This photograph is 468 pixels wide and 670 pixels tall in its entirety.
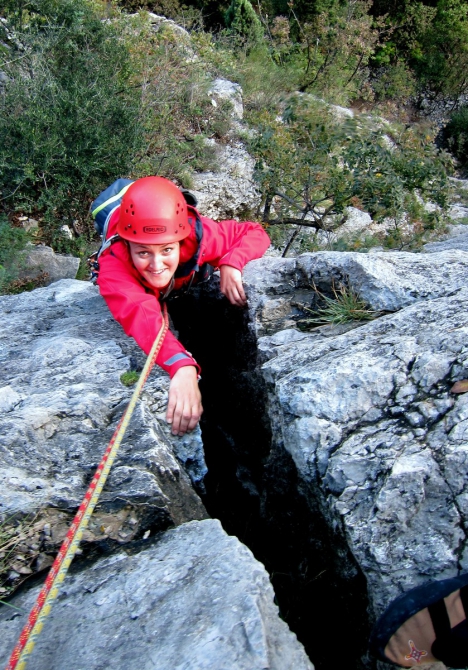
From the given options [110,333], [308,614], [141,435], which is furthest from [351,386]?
[110,333]

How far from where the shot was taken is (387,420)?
1.94 m

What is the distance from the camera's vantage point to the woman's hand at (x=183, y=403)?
2172 millimetres

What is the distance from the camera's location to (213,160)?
8672mm

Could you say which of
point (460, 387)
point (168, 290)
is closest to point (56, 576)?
point (460, 387)

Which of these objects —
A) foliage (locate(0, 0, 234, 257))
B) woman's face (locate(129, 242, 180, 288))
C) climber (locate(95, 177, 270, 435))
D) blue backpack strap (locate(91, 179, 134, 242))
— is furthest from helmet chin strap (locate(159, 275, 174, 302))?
foliage (locate(0, 0, 234, 257))

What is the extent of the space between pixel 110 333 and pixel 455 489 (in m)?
1.95

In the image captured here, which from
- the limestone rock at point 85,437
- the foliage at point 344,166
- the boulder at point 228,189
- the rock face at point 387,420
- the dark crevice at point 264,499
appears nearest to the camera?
the rock face at point 387,420

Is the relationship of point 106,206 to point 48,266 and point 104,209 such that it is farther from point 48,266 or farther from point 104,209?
point 48,266

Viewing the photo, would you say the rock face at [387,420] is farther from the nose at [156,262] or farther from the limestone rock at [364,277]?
the nose at [156,262]

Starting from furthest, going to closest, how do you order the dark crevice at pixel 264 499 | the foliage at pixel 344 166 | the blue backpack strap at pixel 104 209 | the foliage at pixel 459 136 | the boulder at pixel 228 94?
the foliage at pixel 459 136 < the boulder at pixel 228 94 < the foliage at pixel 344 166 < the blue backpack strap at pixel 104 209 < the dark crevice at pixel 264 499

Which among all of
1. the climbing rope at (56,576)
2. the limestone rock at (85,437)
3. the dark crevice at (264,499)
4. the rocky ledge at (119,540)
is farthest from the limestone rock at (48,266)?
the climbing rope at (56,576)

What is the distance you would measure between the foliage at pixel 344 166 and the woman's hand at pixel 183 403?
3.85 metres

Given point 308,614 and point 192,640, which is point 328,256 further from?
point 192,640

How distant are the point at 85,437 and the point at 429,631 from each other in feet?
4.66
